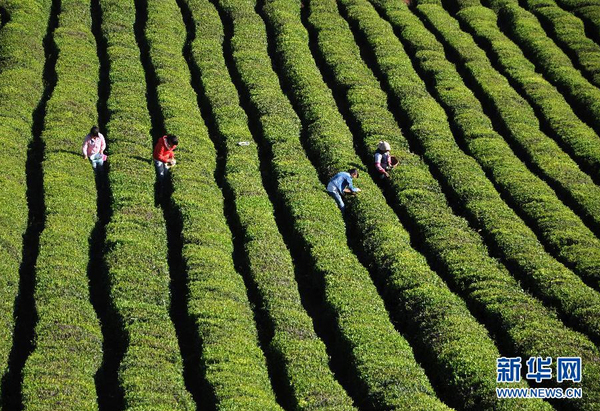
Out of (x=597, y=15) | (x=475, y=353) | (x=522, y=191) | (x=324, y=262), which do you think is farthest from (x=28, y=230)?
(x=597, y=15)

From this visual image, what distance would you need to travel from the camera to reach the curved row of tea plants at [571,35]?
34.4m

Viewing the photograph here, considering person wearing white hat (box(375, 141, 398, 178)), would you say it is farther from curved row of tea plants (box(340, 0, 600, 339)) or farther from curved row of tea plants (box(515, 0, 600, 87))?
curved row of tea plants (box(515, 0, 600, 87))

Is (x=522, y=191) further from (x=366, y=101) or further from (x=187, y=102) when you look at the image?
(x=187, y=102)

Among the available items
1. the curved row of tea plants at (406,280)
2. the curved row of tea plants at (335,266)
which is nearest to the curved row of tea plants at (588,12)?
the curved row of tea plants at (406,280)

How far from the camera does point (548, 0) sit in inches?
1603

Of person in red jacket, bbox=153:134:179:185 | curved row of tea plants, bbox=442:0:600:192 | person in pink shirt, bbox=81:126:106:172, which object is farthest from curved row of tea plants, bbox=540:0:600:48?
person in pink shirt, bbox=81:126:106:172

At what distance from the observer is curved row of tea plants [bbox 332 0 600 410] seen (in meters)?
17.9

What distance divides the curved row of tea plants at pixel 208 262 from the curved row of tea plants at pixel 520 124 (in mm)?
10167

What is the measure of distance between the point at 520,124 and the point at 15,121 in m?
16.6

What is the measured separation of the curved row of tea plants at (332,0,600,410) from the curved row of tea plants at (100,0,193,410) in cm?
695

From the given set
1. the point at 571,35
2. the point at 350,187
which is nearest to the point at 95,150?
the point at 350,187

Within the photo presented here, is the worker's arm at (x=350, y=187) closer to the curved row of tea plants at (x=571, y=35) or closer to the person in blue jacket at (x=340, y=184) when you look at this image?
the person in blue jacket at (x=340, y=184)

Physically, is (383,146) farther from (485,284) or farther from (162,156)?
(485,284)

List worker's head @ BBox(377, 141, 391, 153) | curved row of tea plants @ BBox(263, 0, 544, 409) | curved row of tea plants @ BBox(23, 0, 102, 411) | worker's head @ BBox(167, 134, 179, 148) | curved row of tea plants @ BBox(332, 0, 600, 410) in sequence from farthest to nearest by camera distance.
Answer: worker's head @ BBox(377, 141, 391, 153), worker's head @ BBox(167, 134, 179, 148), curved row of tea plants @ BBox(332, 0, 600, 410), curved row of tea plants @ BBox(263, 0, 544, 409), curved row of tea plants @ BBox(23, 0, 102, 411)
